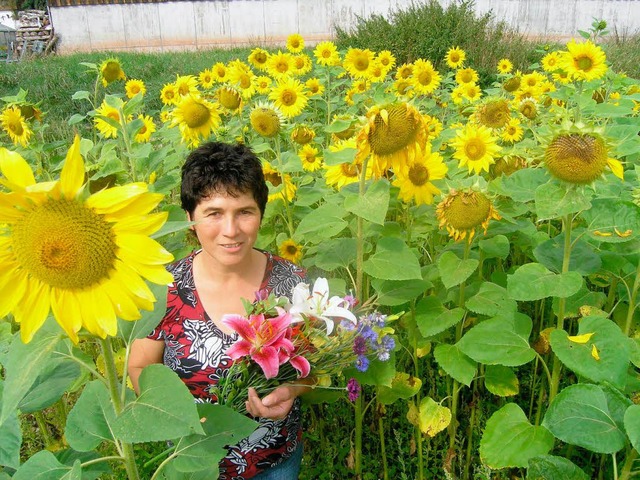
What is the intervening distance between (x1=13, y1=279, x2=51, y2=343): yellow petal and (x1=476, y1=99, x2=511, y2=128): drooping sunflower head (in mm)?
2073

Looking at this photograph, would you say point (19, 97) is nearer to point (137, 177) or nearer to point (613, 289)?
point (137, 177)

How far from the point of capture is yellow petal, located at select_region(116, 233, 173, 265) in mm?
713

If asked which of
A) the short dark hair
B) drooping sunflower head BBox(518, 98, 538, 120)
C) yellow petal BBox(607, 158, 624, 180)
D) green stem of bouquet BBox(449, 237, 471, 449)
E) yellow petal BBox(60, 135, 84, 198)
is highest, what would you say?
yellow petal BBox(60, 135, 84, 198)

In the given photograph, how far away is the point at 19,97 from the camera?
2605mm

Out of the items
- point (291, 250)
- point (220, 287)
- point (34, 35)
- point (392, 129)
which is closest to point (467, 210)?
point (392, 129)

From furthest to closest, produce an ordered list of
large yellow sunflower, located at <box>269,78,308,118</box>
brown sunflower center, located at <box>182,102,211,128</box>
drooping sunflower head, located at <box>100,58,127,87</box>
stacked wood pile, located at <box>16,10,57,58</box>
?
stacked wood pile, located at <box>16,10,57,58</box>, large yellow sunflower, located at <box>269,78,308,118</box>, drooping sunflower head, located at <box>100,58,127,87</box>, brown sunflower center, located at <box>182,102,211,128</box>

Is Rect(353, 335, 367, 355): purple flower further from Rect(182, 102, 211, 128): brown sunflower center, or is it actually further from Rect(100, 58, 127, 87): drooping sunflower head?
Rect(100, 58, 127, 87): drooping sunflower head

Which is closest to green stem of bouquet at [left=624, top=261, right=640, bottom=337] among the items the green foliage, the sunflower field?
the sunflower field

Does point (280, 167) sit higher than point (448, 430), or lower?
higher

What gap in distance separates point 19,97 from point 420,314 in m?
1.97

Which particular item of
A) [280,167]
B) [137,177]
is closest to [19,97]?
[137,177]

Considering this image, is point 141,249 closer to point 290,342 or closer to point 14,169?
point 14,169

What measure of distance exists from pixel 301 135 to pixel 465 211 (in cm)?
123

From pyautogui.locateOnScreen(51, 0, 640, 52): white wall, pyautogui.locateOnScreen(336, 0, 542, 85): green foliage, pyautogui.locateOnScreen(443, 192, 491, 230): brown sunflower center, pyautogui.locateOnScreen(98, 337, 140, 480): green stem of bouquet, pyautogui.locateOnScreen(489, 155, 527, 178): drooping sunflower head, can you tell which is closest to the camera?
pyautogui.locateOnScreen(98, 337, 140, 480): green stem of bouquet
